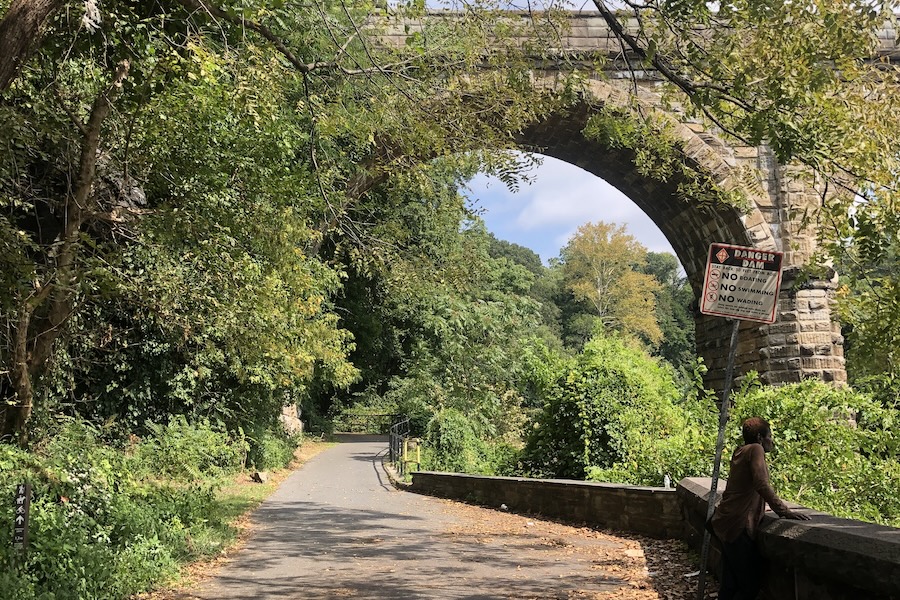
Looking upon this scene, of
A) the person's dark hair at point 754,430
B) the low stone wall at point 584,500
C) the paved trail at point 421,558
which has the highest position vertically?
the person's dark hair at point 754,430

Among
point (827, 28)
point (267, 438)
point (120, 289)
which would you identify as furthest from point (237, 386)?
point (827, 28)

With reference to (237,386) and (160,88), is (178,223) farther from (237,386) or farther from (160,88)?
(237,386)

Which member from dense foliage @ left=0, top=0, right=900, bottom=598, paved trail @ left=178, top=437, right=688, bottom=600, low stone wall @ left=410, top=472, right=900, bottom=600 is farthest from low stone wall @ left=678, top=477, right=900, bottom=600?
dense foliage @ left=0, top=0, right=900, bottom=598

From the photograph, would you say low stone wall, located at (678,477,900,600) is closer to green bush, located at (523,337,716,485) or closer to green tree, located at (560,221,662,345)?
green bush, located at (523,337,716,485)

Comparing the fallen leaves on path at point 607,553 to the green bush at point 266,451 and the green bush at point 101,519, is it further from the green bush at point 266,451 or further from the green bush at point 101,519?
the green bush at point 266,451

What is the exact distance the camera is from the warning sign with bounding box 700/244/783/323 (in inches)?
212

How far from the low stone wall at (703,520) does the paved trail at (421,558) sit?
0.38m

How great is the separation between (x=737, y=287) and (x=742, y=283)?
4 cm

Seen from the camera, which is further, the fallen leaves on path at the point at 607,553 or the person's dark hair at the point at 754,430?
the fallen leaves on path at the point at 607,553

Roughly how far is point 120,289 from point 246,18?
11.2 feet

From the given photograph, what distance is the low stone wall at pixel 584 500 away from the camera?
8461 millimetres

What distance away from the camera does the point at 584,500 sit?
9.91 m

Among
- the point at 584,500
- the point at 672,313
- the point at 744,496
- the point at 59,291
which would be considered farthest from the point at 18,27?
the point at 672,313

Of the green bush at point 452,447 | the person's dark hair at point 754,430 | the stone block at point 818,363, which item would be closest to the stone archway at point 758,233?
the stone block at point 818,363
